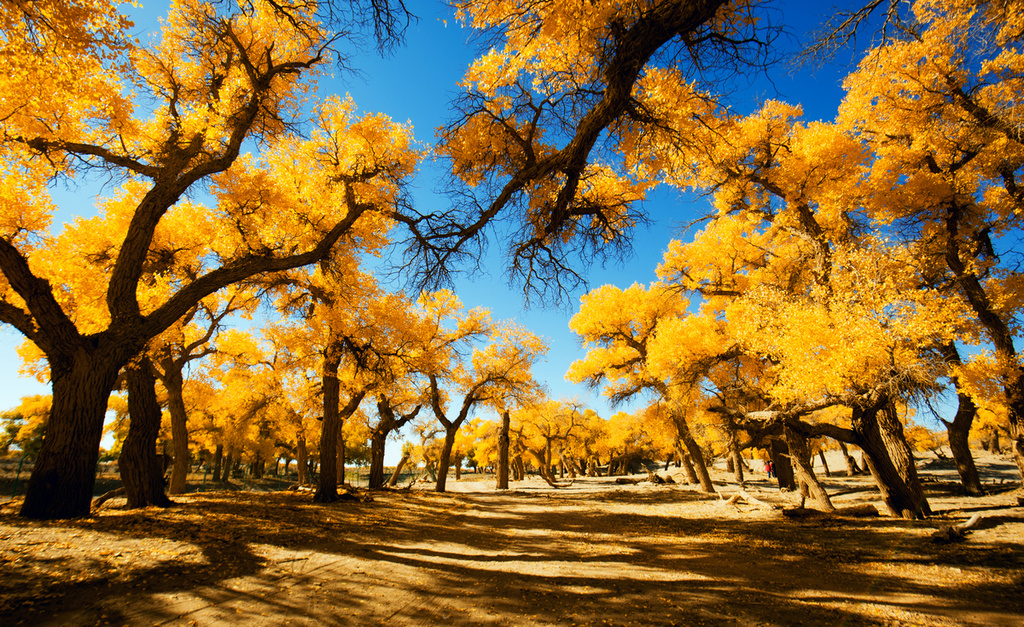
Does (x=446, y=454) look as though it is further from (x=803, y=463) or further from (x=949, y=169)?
(x=949, y=169)

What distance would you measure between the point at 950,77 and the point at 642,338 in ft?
38.8

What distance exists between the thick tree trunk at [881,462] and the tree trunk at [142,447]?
1477 centimetres

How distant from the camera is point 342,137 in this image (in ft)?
29.1

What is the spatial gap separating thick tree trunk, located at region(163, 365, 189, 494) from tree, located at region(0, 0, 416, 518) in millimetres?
2317

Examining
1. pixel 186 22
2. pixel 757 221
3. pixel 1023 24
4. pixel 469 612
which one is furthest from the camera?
pixel 757 221

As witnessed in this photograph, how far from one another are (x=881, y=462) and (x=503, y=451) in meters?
16.2

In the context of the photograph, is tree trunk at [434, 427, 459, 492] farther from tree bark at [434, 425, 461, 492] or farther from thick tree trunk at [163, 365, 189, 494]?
thick tree trunk at [163, 365, 189, 494]

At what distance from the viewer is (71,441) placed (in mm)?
5430

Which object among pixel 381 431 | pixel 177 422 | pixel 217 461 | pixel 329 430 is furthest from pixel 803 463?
pixel 217 461

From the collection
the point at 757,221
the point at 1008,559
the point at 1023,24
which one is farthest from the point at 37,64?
the point at 757,221

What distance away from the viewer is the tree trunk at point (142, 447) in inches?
303

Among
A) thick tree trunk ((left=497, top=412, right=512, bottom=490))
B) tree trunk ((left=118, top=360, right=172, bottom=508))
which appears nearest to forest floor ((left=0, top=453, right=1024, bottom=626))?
tree trunk ((left=118, top=360, right=172, bottom=508))

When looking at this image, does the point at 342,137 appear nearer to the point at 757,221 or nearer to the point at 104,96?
the point at 104,96

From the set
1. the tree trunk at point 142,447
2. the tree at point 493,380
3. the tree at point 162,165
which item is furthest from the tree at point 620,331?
the tree trunk at point 142,447
